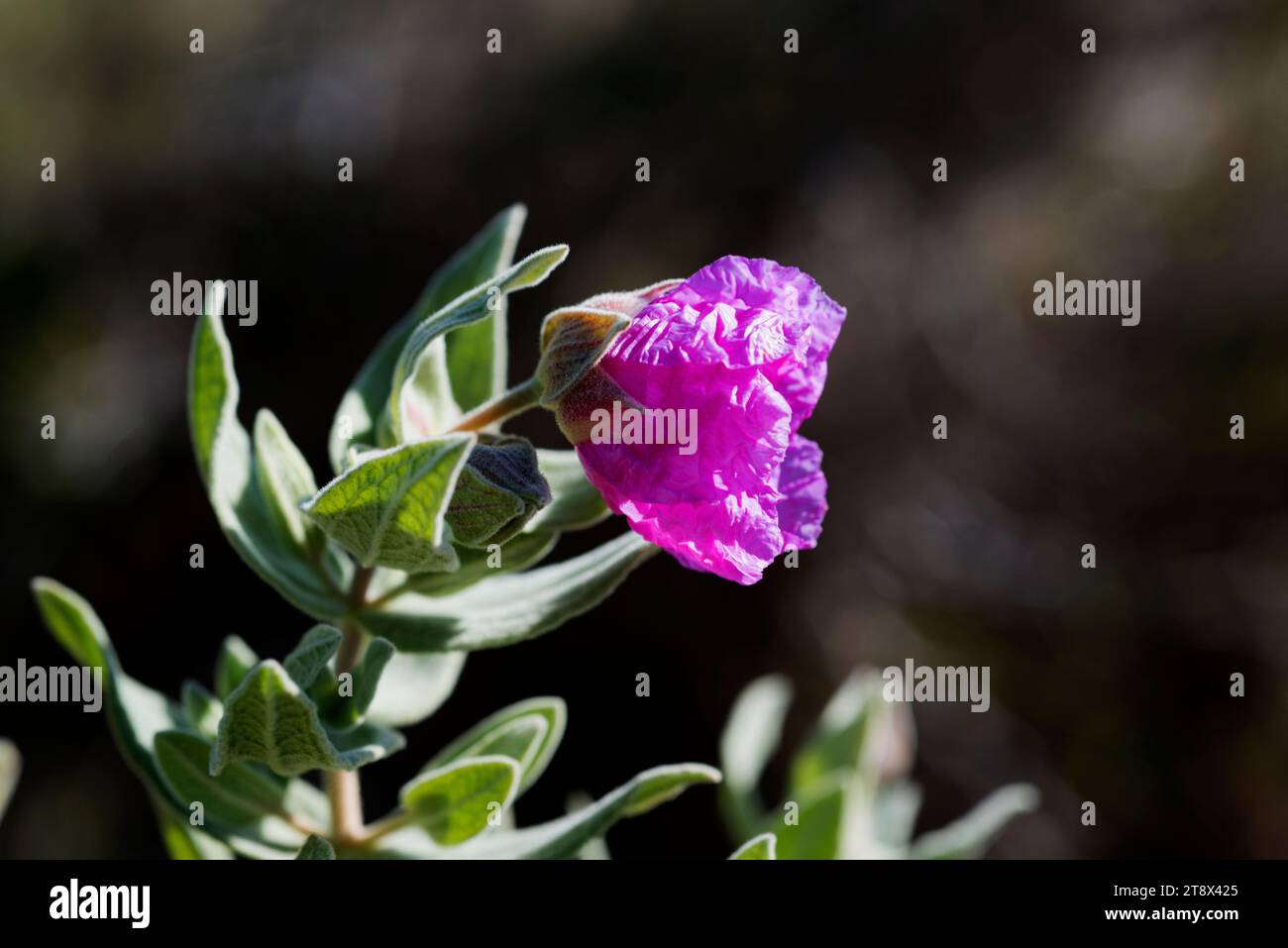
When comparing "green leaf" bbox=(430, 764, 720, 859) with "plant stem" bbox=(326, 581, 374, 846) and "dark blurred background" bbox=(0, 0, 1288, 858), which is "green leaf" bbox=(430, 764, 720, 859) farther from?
"dark blurred background" bbox=(0, 0, 1288, 858)

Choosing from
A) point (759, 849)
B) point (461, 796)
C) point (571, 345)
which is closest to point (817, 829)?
point (759, 849)

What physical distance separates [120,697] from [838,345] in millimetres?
3552

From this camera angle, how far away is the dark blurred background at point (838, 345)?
13.5ft

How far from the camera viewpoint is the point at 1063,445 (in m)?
4.28

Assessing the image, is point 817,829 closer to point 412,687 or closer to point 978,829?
point 978,829

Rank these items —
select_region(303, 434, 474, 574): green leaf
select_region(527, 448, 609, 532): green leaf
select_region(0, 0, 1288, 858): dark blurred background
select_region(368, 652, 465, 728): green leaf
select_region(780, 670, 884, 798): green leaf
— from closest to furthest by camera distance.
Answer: select_region(303, 434, 474, 574): green leaf
select_region(527, 448, 609, 532): green leaf
select_region(368, 652, 465, 728): green leaf
select_region(780, 670, 884, 798): green leaf
select_region(0, 0, 1288, 858): dark blurred background

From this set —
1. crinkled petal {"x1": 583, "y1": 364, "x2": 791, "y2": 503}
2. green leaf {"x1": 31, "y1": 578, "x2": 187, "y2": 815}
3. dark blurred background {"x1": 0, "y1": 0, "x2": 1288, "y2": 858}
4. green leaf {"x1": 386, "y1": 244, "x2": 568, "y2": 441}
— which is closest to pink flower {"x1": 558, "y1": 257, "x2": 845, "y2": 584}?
crinkled petal {"x1": 583, "y1": 364, "x2": 791, "y2": 503}

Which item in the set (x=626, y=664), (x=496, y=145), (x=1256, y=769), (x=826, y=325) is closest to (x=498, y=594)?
(x=826, y=325)

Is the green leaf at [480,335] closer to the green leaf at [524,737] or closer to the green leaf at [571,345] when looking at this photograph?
the green leaf at [571,345]

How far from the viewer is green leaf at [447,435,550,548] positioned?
A: 0.95 metres

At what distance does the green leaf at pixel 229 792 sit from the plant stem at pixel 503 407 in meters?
0.39

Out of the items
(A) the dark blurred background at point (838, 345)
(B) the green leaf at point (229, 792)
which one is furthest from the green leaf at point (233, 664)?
(A) the dark blurred background at point (838, 345)
